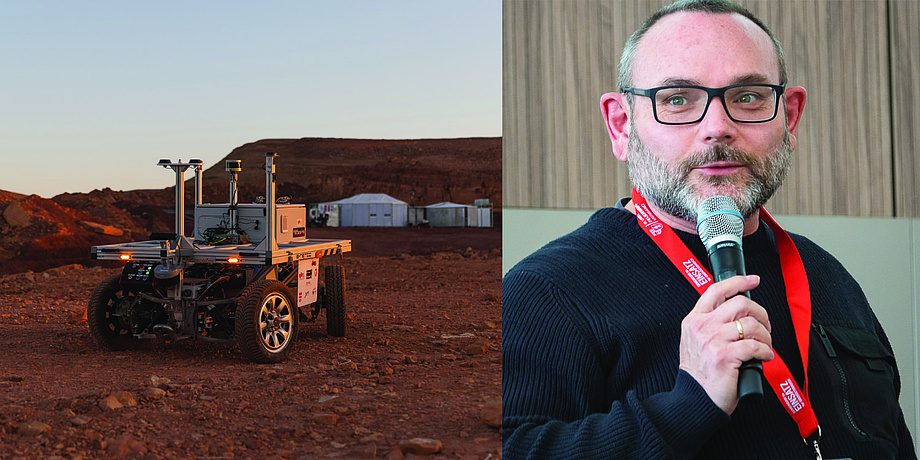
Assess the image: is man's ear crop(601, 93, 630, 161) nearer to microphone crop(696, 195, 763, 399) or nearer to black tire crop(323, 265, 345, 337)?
microphone crop(696, 195, 763, 399)

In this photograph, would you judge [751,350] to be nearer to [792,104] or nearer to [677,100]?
[677,100]

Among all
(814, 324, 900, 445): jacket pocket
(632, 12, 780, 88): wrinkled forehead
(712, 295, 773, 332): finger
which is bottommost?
(814, 324, 900, 445): jacket pocket

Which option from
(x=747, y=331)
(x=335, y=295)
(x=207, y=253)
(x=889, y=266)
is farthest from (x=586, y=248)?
(x=335, y=295)

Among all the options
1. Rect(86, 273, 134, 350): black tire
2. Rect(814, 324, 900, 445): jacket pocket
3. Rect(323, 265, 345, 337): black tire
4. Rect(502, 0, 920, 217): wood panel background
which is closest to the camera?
Rect(814, 324, 900, 445): jacket pocket

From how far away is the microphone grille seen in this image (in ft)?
5.80

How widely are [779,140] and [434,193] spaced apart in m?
34.9

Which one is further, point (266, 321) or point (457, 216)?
point (457, 216)

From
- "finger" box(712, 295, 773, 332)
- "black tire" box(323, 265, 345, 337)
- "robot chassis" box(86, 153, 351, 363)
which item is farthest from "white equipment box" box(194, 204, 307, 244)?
"finger" box(712, 295, 773, 332)

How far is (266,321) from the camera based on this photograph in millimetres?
5918

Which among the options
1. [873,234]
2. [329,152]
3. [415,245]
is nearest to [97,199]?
[415,245]

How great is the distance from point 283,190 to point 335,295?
29.4 m

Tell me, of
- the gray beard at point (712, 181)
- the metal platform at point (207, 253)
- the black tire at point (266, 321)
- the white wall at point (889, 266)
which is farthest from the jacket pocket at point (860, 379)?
the metal platform at point (207, 253)

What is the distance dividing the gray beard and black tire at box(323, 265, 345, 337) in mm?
4978

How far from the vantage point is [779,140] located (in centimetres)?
206
